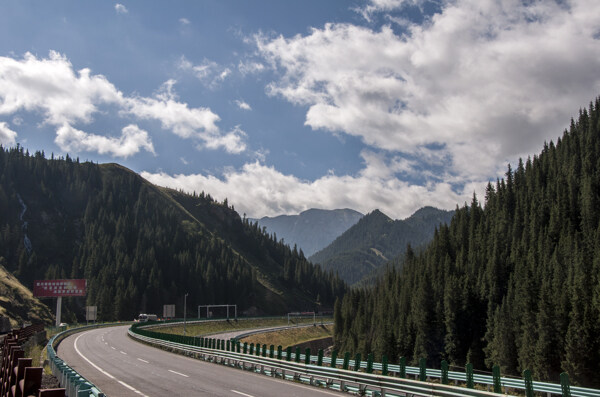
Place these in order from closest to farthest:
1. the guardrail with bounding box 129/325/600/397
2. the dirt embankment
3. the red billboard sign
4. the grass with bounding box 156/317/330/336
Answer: the guardrail with bounding box 129/325/600/397 → the grass with bounding box 156/317/330/336 → the red billboard sign → the dirt embankment

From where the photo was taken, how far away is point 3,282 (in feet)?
390

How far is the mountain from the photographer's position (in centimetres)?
10750

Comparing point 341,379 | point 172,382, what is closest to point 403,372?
point 341,379

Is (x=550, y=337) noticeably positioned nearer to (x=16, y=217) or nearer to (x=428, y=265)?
(x=428, y=265)

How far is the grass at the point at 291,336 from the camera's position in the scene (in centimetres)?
9995

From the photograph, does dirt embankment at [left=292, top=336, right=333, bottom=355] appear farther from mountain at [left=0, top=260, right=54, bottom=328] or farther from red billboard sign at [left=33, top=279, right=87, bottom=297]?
mountain at [left=0, top=260, right=54, bottom=328]

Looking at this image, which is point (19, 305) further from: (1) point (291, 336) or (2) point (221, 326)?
(1) point (291, 336)

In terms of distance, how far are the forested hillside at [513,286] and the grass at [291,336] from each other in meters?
7.42

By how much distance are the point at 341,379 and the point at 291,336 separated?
319 ft

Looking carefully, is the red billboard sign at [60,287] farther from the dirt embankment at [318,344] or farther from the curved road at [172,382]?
the curved road at [172,382]

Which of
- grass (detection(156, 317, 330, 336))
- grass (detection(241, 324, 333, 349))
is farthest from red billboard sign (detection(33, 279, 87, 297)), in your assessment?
grass (detection(241, 324, 333, 349))

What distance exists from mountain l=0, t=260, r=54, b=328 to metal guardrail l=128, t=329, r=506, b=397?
90656 millimetres

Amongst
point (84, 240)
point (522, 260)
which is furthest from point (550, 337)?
point (84, 240)

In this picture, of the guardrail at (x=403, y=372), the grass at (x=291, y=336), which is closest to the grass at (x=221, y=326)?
the grass at (x=291, y=336)
